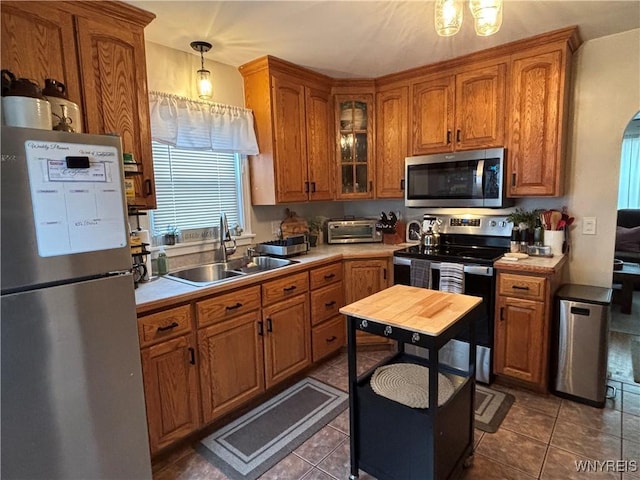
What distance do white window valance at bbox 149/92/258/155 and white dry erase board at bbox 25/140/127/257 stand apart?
1118mm

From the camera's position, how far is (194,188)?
Answer: 2771 mm

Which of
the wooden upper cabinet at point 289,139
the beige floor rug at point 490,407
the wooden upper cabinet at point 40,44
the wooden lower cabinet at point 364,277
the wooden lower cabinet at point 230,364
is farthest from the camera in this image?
the wooden lower cabinet at point 364,277

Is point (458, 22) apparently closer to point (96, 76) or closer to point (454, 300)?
point (454, 300)

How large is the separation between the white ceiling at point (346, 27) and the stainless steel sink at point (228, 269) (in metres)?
1.56

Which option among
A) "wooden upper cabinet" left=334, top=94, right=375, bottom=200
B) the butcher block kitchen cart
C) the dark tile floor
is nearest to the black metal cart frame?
the butcher block kitchen cart

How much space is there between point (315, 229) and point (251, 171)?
0.88 meters

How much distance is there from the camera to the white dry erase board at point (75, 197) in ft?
3.98

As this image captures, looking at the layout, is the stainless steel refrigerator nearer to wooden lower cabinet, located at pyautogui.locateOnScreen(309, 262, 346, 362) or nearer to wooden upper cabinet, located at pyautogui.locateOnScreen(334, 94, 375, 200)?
wooden lower cabinet, located at pyautogui.locateOnScreen(309, 262, 346, 362)

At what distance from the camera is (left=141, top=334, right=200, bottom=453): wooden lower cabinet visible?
184cm

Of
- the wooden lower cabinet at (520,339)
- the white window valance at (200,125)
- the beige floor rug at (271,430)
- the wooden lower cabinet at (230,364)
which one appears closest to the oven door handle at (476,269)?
the wooden lower cabinet at (520,339)

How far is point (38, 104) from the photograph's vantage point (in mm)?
1310

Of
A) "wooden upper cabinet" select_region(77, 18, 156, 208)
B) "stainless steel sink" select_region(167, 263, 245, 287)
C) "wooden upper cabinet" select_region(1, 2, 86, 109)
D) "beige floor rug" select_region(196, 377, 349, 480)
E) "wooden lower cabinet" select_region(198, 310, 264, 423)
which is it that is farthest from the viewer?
"stainless steel sink" select_region(167, 263, 245, 287)

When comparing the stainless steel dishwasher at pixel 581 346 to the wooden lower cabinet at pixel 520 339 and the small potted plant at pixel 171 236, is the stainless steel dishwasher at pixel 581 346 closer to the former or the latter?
the wooden lower cabinet at pixel 520 339

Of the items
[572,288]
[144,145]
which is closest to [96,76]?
[144,145]
